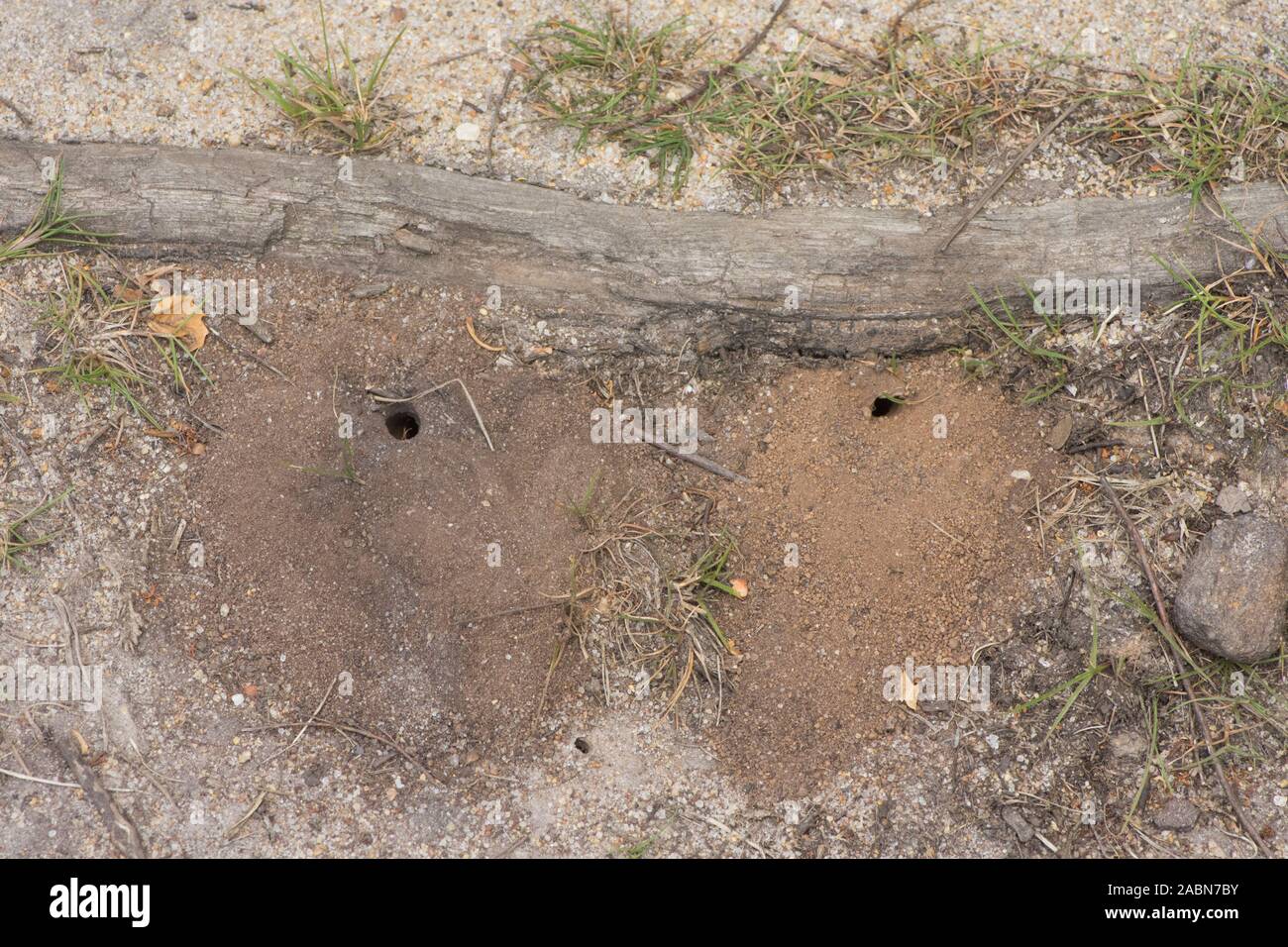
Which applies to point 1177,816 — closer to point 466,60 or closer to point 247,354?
point 247,354

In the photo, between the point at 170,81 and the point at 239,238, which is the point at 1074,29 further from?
the point at 170,81

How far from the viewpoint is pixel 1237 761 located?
2797 mm

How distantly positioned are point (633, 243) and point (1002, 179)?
128cm

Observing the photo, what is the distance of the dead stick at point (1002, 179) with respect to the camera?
295 centimetres

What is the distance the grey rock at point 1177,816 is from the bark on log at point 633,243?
162 centimetres

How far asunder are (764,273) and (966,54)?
114 centimetres

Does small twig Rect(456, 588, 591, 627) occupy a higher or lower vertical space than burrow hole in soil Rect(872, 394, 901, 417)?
lower

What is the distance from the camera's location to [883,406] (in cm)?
308

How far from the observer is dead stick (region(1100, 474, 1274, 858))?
8.95 ft

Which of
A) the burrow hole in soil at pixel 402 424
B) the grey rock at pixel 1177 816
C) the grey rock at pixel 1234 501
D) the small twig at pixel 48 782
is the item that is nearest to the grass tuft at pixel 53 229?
the burrow hole in soil at pixel 402 424

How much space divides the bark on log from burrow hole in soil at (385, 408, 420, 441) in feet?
1.50

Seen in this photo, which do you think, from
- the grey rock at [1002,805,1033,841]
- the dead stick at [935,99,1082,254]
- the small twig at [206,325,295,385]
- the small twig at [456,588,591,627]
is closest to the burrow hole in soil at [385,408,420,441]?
the small twig at [206,325,295,385]

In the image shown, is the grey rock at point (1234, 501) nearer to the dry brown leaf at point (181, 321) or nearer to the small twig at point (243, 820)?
the small twig at point (243, 820)

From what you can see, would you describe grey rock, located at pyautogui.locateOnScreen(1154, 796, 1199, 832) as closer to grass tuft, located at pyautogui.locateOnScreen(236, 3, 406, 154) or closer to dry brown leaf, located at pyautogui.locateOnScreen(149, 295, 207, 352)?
grass tuft, located at pyautogui.locateOnScreen(236, 3, 406, 154)
